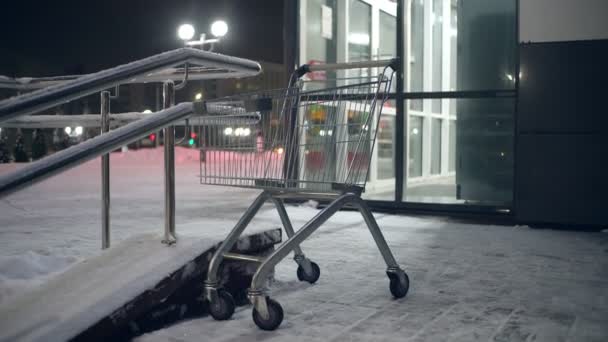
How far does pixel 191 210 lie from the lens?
7938mm

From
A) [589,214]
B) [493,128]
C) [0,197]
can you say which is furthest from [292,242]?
[493,128]

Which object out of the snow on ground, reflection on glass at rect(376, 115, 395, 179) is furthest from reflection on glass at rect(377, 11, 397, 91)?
the snow on ground

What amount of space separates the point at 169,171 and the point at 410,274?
1.89 meters

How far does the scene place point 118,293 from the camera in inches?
113

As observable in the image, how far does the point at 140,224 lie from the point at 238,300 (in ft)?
10.1

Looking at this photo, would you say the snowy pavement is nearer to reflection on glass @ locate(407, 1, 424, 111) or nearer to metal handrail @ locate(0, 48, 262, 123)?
metal handrail @ locate(0, 48, 262, 123)

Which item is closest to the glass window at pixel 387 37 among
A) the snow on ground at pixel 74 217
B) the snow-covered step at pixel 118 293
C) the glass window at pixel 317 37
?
the glass window at pixel 317 37

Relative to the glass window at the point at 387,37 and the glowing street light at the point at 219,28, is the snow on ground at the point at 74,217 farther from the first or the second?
the glowing street light at the point at 219,28

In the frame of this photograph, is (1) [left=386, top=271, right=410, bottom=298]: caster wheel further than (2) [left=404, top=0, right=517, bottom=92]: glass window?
No

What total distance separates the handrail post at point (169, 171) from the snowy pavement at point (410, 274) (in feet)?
1.62

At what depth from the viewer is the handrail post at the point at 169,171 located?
339 centimetres

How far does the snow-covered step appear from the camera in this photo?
2.64 metres

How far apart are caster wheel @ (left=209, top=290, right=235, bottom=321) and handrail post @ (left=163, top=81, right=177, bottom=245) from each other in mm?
405

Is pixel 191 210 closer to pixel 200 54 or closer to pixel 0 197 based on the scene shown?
pixel 200 54
